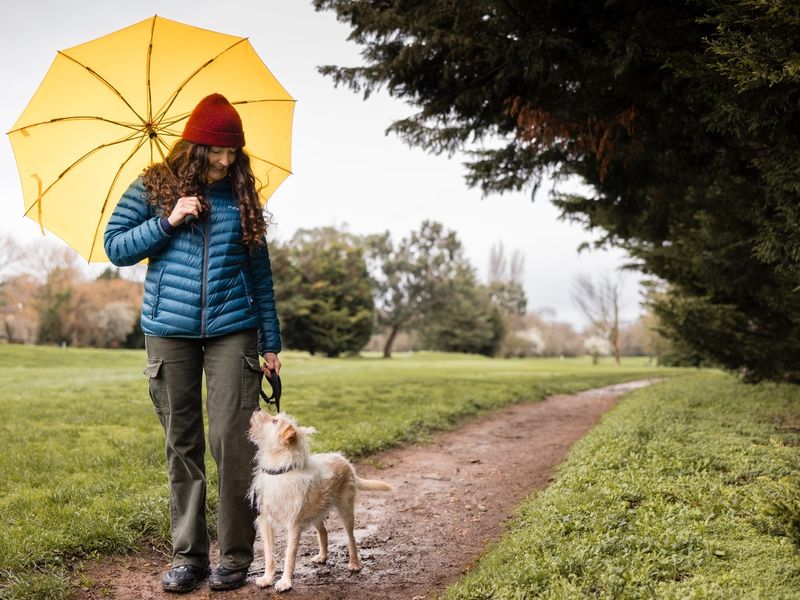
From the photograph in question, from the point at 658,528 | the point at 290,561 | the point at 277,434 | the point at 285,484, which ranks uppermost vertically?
the point at 277,434

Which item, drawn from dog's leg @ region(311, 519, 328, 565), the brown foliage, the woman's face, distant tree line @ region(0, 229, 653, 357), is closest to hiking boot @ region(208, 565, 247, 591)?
dog's leg @ region(311, 519, 328, 565)

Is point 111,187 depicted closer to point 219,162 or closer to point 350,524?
point 219,162

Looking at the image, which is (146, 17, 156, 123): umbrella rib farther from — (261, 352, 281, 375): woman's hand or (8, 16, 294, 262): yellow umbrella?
(261, 352, 281, 375): woman's hand

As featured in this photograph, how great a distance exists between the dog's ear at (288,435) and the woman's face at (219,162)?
1542mm

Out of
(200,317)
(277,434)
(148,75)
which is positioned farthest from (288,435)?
(148,75)

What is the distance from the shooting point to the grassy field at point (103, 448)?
146 inches

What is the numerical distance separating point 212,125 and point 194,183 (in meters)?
0.36

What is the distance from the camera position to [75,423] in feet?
27.0

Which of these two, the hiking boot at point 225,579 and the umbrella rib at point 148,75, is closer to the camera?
the hiking boot at point 225,579

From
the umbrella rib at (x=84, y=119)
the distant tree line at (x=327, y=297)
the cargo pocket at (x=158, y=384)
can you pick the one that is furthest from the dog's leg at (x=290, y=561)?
the distant tree line at (x=327, y=297)

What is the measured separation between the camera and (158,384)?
3.41 metres

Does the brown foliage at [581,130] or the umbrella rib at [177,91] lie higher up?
the brown foliage at [581,130]

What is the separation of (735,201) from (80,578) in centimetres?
631

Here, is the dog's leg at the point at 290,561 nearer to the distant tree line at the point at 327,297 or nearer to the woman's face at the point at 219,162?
the woman's face at the point at 219,162
